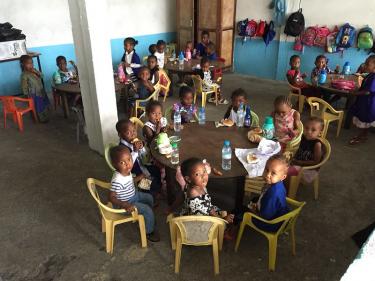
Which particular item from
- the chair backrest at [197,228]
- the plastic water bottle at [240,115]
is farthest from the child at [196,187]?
the plastic water bottle at [240,115]

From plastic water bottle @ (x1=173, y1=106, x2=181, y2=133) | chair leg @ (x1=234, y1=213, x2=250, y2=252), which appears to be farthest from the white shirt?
chair leg @ (x1=234, y1=213, x2=250, y2=252)

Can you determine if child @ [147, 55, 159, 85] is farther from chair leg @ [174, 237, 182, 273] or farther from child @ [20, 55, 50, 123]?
chair leg @ [174, 237, 182, 273]

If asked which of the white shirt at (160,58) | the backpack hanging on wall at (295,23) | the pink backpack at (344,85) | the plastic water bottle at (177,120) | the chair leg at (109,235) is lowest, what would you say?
the chair leg at (109,235)

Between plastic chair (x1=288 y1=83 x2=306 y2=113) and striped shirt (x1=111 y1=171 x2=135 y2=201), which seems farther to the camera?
plastic chair (x1=288 y1=83 x2=306 y2=113)

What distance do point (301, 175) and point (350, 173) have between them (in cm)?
134

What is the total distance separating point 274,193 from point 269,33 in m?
6.94

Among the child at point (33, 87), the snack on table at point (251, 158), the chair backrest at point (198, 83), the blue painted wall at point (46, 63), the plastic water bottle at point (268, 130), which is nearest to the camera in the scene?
the snack on table at point (251, 158)

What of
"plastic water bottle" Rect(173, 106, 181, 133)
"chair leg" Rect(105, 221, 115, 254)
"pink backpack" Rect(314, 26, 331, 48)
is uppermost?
"pink backpack" Rect(314, 26, 331, 48)

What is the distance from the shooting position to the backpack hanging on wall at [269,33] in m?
8.55

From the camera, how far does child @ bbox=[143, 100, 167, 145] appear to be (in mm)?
3871

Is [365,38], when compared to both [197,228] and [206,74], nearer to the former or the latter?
[206,74]

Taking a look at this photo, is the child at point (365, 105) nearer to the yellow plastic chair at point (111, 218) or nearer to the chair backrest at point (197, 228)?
the chair backrest at point (197, 228)

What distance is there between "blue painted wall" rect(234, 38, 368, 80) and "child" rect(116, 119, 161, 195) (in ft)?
19.5

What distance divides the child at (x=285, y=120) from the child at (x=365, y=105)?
1898 mm
